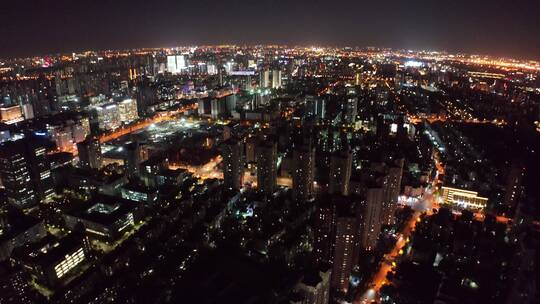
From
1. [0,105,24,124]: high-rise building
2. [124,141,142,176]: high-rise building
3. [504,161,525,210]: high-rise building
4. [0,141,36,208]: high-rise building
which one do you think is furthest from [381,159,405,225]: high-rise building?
[0,105,24,124]: high-rise building

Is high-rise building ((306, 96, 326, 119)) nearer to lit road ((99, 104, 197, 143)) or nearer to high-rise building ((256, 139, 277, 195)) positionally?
lit road ((99, 104, 197, 143))

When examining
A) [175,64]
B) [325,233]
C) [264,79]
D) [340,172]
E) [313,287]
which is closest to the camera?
[313,287]

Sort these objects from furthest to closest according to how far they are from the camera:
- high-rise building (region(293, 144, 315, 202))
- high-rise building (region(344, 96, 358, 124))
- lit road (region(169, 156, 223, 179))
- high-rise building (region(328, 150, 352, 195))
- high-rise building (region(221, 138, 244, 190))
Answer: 1. high-rise building (region(344, 96, 358, 124))
2. lit road (region(169, 156, 223, 179))
3. high-rise building (region(221, 138, 244, 190))
4. high-rise building (region(293, 144, 315, 202))
5. high-rise building (region(328, 150, 352, 195))

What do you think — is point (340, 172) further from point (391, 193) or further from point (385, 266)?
point (385, 266)

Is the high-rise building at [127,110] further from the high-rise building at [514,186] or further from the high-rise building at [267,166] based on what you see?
the high-rise building at [514,186]

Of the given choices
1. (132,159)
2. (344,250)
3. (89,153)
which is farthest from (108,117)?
(344,250)

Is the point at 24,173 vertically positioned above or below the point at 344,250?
above
